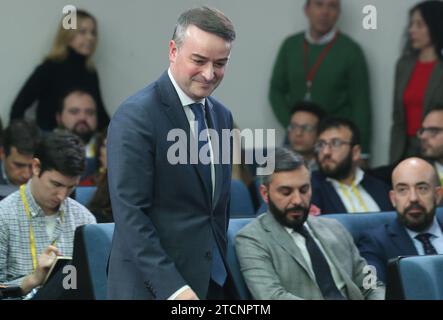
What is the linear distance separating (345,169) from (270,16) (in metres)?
2.31

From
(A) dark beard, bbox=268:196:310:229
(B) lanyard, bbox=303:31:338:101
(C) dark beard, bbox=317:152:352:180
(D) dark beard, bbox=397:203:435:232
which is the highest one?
(B) lanyard, bbox=303:31:338:101

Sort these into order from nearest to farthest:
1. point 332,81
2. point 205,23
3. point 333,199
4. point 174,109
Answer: point 205,23, point 174,109, point 333,199, point 332,81

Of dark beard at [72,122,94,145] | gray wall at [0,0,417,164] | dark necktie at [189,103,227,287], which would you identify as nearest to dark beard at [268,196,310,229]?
dark necktie at [189,103,227,287]

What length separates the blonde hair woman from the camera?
25.2 ft

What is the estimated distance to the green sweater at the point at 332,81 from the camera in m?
8.04

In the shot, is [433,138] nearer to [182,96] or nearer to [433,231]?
[433,231]

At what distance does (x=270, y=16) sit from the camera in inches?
332

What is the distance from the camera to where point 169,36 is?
8.11 meters

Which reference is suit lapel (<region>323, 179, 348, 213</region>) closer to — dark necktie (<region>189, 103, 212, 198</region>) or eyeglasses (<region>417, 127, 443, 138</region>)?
eyeglasses (<region>417, 127, 443, 138</region>)

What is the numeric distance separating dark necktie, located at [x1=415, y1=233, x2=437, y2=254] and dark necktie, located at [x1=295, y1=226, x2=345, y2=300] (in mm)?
756

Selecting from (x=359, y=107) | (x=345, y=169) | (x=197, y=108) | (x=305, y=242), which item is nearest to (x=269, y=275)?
(x=305, y=242)

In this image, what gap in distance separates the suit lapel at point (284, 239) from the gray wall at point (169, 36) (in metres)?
3.36

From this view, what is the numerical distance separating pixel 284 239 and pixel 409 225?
860 millimetres

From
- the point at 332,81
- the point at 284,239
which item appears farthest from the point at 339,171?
the point at 284,239
